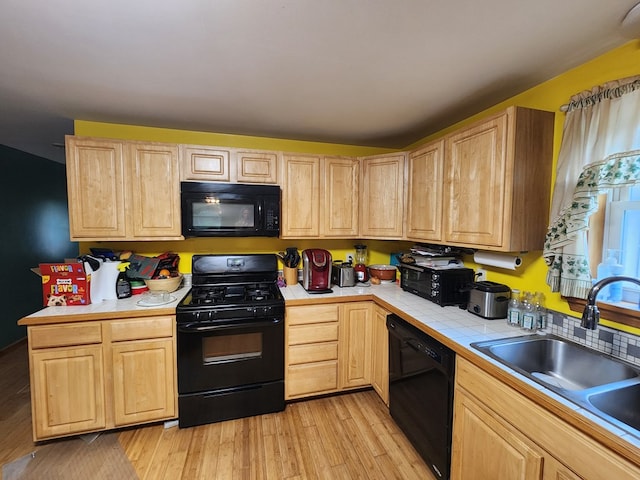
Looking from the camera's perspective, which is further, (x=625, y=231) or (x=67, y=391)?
(x=67, y=391)

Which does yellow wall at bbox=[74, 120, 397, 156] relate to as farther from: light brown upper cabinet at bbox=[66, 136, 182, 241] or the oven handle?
the oven handle

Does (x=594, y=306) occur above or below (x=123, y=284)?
above

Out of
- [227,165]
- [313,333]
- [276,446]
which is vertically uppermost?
[227,165]

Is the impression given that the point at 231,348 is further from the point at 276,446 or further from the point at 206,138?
the point at 206,138

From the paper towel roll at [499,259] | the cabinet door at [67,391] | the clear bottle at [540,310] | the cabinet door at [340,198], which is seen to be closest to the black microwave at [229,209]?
the cabinet door at [340,198]

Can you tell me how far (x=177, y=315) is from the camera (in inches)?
76.7

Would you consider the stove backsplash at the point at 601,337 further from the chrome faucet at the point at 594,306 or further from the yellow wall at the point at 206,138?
the yellow wall at the point at 206,138

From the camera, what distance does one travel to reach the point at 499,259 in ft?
5.86

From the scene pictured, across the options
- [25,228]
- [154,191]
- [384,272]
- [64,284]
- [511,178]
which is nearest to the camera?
[511,178]

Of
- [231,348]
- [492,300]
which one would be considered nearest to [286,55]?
[492,300]

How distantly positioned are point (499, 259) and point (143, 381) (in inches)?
101

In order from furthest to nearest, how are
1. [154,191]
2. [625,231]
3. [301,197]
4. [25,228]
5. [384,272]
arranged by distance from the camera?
[25,228] → [384,272] → [301,197] → [154,191] → [625,231]

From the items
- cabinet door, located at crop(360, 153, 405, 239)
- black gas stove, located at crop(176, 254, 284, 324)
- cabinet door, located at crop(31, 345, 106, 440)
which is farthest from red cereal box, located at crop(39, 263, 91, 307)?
cabinet door, located at crop(360, 153, 405, 239)

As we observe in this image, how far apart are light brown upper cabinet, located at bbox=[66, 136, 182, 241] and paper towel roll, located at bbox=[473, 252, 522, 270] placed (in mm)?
2316
